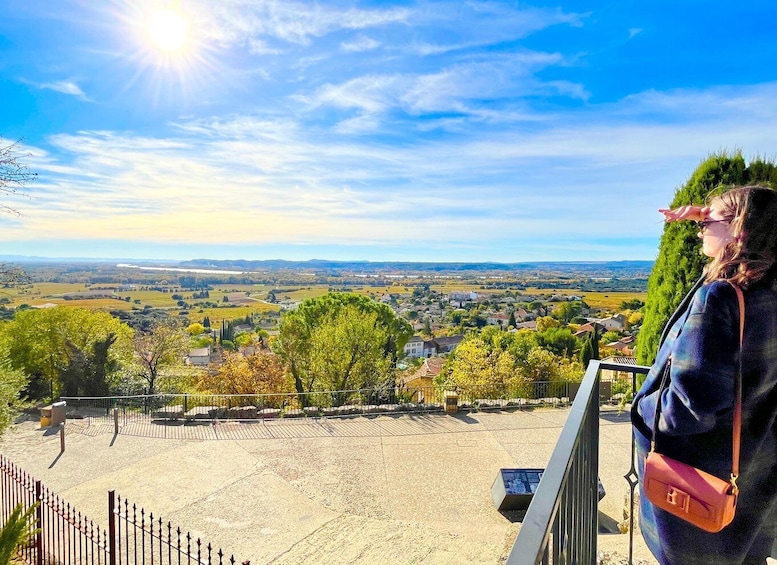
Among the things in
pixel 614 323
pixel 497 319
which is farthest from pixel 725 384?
pixel 497 319

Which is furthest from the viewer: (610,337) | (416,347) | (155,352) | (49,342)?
(416,347)

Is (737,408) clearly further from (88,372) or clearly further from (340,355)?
(88,372)

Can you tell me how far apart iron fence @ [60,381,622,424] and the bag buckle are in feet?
35.2

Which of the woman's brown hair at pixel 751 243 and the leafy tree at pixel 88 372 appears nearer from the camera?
the woman's brown hair at pixel 751 243

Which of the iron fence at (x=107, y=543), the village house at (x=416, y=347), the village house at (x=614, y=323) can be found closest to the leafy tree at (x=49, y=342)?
the iron fence at (x=107, y=543)

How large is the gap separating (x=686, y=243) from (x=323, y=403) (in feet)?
35.2

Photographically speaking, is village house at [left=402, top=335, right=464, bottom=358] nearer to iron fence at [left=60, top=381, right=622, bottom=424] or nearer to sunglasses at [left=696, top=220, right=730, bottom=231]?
iron fence at [left=60, top=381, right=622, bottom=424]

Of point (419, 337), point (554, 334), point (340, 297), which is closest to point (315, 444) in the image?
point (340, 297)

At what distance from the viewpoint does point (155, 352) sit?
21844mm

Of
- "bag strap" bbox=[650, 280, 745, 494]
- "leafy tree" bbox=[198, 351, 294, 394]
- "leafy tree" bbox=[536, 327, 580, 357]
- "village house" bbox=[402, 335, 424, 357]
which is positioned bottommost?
"village house" bbox=[402, 335, 424, 357]

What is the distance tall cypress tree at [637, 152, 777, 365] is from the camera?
748 centimetres

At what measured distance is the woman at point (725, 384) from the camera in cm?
125

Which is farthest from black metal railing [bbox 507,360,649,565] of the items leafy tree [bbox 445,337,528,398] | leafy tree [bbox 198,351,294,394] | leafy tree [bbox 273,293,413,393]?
leafy tree [bbox 198,351,294,394]

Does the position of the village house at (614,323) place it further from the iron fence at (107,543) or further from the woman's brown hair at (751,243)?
the woman's brown hair at (751,243)
